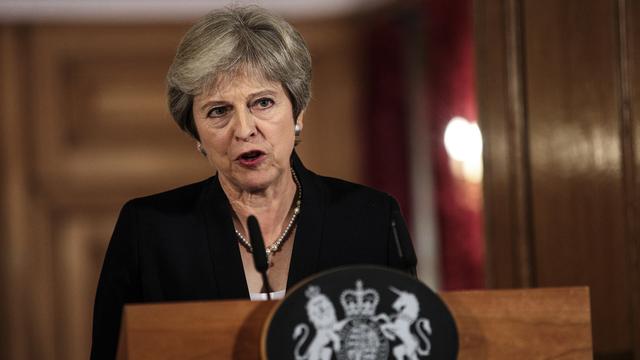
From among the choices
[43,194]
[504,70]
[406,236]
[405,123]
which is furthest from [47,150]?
[406,236]

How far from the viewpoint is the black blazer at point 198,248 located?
157 cm

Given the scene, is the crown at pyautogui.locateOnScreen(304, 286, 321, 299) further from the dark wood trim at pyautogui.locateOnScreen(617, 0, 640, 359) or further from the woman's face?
the dark wood trim at pyautogui.locateOnScreen(617, 0, 640, 359)

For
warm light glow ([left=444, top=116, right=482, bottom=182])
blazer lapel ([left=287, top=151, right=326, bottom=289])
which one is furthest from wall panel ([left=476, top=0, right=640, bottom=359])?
warm light glow ([left=444, top=116, right=482, bottom=182])

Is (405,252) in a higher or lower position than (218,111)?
lower

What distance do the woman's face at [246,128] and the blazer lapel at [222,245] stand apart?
5 cm

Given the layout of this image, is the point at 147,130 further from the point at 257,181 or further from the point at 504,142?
the point at 257,181

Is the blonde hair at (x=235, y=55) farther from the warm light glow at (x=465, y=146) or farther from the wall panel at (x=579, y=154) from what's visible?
the warm light glow at (x=465, y=146)

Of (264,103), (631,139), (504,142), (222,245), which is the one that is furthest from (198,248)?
(631,139)

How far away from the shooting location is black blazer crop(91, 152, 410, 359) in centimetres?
157

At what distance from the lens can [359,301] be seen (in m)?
1.16

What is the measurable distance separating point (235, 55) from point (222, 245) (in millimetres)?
329

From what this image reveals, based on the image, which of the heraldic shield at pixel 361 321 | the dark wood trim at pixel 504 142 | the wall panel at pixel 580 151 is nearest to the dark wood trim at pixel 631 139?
the wall panel at pixel 580 151

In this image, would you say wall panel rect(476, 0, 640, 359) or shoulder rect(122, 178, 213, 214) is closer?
shoulder rect(122, 178, 213, 214)

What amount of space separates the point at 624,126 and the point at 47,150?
3.17 meters
